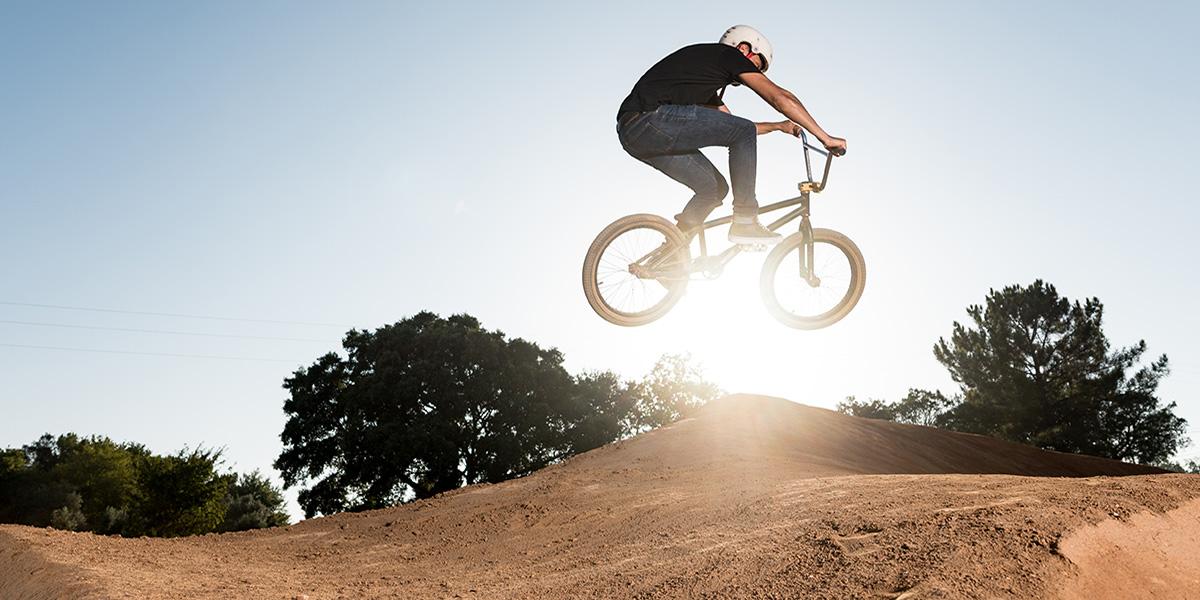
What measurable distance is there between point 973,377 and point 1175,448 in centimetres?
1108

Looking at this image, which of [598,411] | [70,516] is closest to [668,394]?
[598,411]

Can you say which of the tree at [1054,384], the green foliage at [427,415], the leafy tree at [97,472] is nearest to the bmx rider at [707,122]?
the green foliage at [427,415]

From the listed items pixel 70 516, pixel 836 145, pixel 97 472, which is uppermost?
pixel 97 472

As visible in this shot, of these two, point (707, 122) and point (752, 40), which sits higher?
point (752, 40)

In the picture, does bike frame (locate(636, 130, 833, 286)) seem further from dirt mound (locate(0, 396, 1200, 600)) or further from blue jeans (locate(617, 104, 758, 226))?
dirt mound (locate(0, 396, 1200, 600))

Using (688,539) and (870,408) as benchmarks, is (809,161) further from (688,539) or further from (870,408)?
(870,408)

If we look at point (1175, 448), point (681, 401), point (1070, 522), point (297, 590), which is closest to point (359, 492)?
point (681, 401)

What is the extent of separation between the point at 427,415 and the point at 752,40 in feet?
125

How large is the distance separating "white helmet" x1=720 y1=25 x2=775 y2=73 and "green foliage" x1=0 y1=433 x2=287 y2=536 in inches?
1510

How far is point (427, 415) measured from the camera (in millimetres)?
43156

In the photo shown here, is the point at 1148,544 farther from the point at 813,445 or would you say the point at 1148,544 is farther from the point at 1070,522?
the point at 813,445

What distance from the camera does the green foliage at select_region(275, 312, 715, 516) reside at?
42.9 meters

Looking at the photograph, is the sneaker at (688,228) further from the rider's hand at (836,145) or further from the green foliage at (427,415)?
the green foliage at (427,415)

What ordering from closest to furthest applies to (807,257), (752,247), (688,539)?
(752,247) < (807,257) < (688,539)
